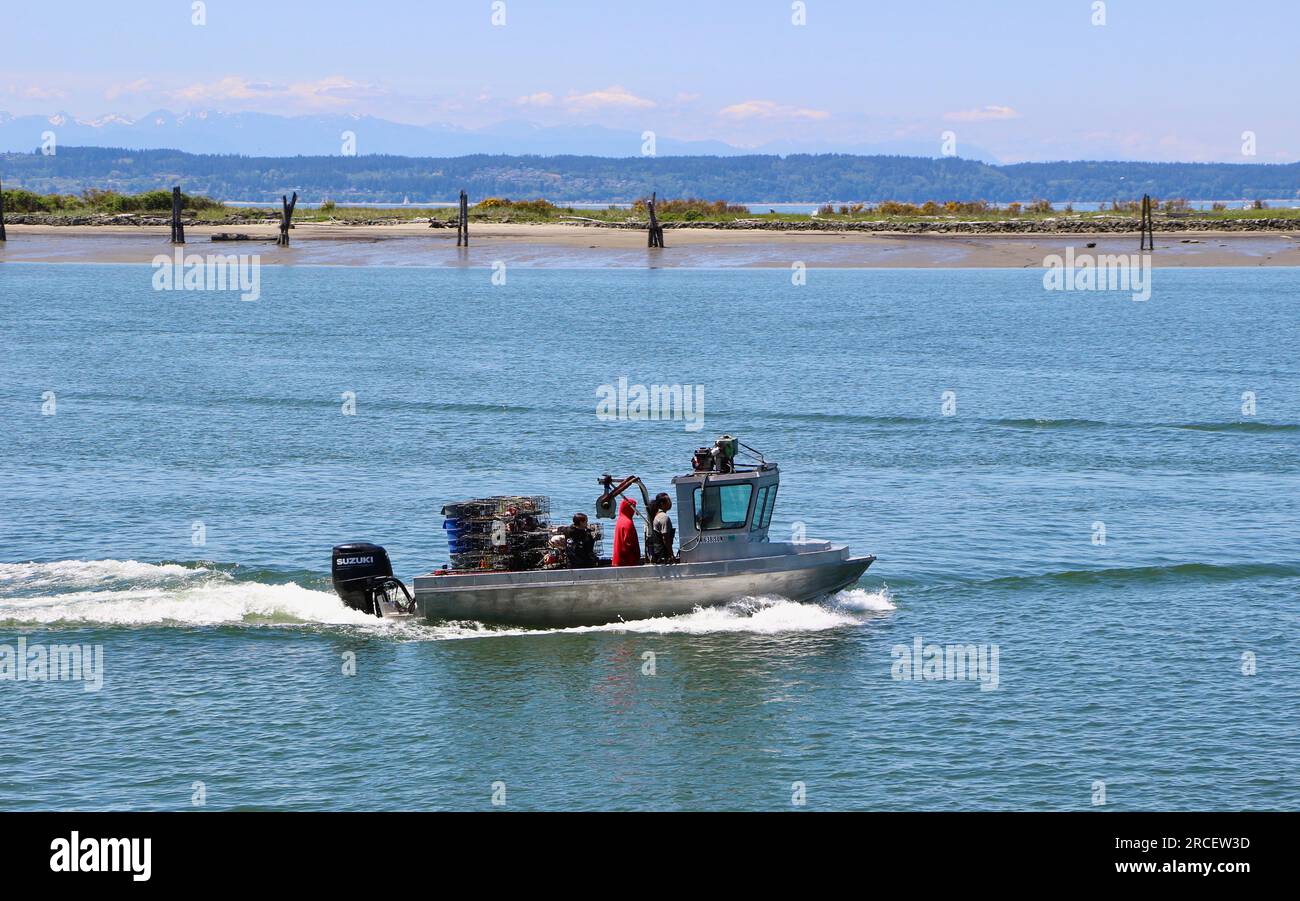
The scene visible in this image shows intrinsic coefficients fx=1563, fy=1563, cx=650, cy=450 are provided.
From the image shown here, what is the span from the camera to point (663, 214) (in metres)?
162

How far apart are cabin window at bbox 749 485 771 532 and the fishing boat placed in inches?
1.0

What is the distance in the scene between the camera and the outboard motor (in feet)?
100

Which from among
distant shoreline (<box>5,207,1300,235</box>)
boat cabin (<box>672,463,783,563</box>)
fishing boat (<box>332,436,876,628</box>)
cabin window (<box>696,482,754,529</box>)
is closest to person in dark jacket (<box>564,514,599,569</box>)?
fishing boat (<box>332,436,876,628</box>)

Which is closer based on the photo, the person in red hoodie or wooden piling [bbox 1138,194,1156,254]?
the person in red hoodie

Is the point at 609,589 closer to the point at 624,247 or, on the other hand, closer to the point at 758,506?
the point at 758,506

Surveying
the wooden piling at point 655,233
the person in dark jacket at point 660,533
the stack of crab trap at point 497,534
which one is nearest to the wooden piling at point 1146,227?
the wooden piling at point 655,233

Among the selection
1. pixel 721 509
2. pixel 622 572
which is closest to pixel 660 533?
pixel 622 572

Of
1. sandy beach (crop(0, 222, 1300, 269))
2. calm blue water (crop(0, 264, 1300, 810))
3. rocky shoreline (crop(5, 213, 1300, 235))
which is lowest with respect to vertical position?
calm blue water (crop(0, 264, 1300, 810))

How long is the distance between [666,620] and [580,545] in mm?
2255

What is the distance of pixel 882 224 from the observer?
151 m

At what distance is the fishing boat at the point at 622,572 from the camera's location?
30.2 metres

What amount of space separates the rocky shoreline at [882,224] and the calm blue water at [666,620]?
7270 centimetres

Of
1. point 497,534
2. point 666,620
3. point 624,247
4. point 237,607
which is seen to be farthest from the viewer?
point 624,247

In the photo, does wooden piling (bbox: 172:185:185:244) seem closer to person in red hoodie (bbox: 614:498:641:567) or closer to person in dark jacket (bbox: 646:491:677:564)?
person in red hoodie (bbox: 614:498:641:567)
